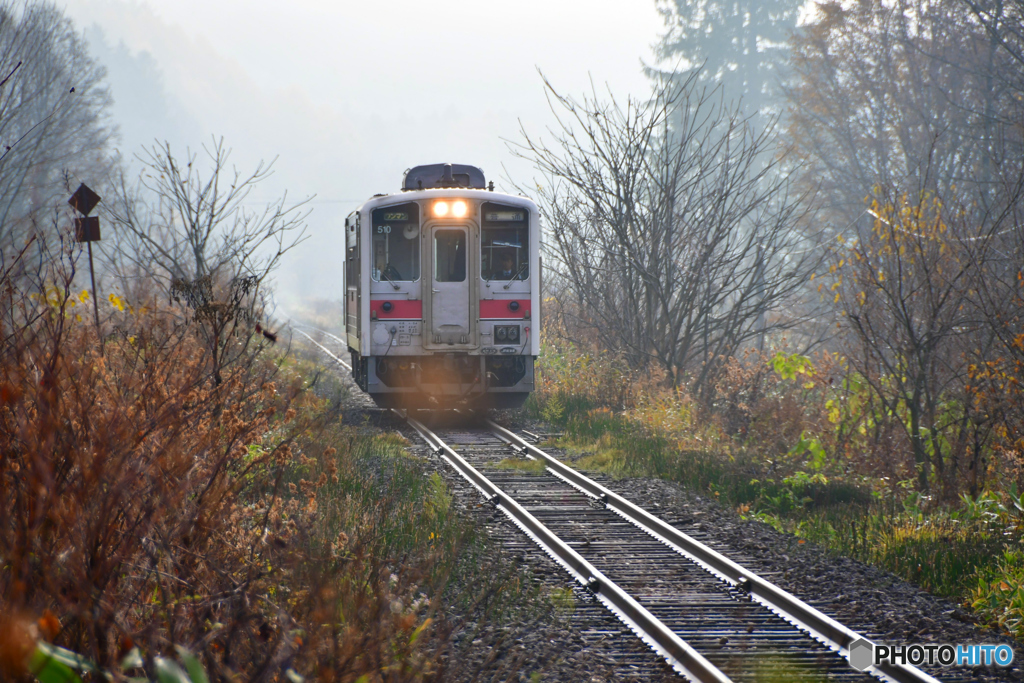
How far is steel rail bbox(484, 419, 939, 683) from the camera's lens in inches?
168

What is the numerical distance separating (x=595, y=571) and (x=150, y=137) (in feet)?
407

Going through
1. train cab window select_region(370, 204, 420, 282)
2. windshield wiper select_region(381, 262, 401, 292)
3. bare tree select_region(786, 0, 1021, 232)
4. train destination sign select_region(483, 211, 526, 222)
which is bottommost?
windshield wiper select_region(381, 262, 401, 292)

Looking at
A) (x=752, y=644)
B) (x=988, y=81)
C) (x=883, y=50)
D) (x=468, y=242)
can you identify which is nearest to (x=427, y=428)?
(x=468, y=242)

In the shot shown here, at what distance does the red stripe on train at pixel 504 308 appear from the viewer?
12.2m

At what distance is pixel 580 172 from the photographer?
14.2m

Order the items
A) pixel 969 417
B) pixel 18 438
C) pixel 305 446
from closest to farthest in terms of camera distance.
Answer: pixel 18 438 → pixel 969 417 → pixel 305 446

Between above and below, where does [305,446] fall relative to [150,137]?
below

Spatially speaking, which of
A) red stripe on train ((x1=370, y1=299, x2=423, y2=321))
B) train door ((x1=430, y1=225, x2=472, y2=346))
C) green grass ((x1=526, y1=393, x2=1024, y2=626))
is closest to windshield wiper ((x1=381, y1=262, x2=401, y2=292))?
red stripe on train ((x1=370, y1=299, x2=423, y2=321))

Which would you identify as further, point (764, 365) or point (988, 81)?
point (988, 81)

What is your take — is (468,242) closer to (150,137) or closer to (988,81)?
(988,81)

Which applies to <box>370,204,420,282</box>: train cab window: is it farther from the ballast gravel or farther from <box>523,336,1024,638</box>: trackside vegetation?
the ballast gravel

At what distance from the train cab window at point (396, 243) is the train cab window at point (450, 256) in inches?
10.8

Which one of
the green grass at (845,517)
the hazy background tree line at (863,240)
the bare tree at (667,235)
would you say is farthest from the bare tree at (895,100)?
the green grass at (845,517)

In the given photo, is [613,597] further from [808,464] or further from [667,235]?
[667,235]
